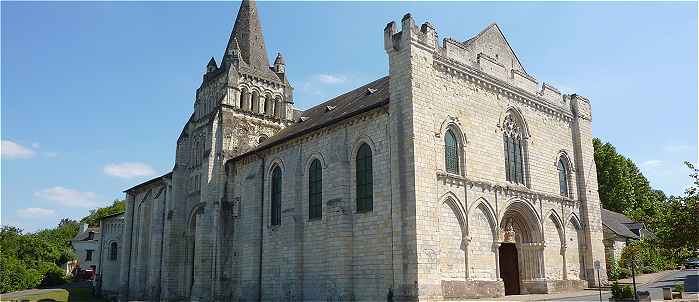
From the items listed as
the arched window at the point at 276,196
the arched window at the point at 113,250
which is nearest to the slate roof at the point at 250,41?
the arched window at the point at 276,196

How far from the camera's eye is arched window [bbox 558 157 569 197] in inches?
1157

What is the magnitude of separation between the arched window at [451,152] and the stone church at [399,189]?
73mm

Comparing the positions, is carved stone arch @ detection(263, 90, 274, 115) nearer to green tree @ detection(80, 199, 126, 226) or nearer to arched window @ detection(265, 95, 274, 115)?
arched window @ detection(265, 95, 274, 115)

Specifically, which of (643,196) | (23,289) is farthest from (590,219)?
(23,289)

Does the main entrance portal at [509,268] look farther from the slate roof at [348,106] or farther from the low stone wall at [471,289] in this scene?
the slate roof at [348,106]

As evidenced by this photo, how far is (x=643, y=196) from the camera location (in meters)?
60.2

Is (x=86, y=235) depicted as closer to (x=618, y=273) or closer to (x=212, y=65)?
(x=212, y=65)

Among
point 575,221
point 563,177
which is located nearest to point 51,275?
point 563,177

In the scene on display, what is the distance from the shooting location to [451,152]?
23.9 metres

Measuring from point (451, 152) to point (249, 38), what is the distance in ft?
70.0

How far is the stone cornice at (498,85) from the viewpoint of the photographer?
24422 mm

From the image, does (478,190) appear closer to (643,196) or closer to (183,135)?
(183,135)

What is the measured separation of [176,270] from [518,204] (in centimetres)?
2358

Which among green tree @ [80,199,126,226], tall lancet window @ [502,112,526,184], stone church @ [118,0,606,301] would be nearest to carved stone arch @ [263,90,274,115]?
stone church @ [118,0,606,301]
